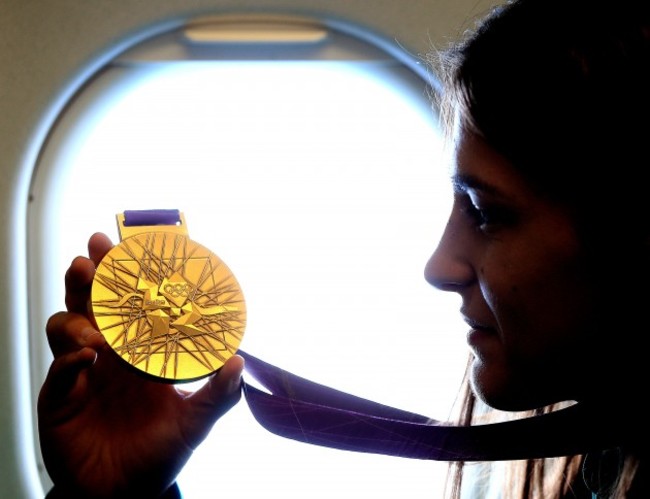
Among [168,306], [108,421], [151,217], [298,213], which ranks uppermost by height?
[298,213]

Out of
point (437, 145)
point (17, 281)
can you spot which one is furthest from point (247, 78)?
point (17, 281)

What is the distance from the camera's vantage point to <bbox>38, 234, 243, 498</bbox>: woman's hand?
38.0 inches

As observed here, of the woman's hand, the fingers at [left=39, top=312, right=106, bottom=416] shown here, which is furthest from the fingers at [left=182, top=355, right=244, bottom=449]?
the fingers at [left=39, top=312, right=106, bottom=416]

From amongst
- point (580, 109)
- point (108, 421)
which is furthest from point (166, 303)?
point (580, 109)

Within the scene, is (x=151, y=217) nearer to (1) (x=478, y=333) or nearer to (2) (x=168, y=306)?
(2) (x=168, y=306)

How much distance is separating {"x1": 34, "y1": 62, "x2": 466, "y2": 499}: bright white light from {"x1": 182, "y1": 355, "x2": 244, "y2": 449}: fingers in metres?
0.44

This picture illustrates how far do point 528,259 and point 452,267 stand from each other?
0.29ft

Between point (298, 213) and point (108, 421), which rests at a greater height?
point (298, 213)

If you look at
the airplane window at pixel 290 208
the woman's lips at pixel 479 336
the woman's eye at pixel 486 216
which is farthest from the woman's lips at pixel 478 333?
the airplane window at pixel 290 208

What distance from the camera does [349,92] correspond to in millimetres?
1402

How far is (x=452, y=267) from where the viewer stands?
0.93 meters

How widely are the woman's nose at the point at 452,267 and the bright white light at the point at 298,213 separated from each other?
19.0 inches

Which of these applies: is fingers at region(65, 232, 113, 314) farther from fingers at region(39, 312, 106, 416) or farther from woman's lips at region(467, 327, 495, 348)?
woman's lips at region(467, 327, 495, 348)

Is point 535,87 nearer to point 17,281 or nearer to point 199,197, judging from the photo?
point 199,197
